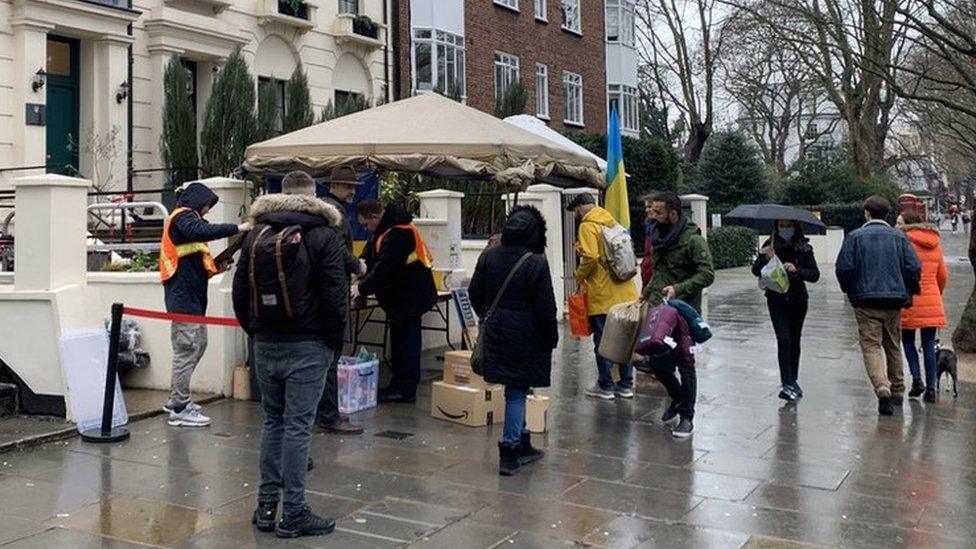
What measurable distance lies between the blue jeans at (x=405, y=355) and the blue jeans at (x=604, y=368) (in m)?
1.58

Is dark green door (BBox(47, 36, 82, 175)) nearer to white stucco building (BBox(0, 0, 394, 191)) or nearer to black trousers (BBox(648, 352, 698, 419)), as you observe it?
white stucco building (BBox(0, 0, 394, 191))

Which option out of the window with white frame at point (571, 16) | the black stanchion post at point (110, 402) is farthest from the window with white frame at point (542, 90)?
the black stanchion post at point (110, 402)

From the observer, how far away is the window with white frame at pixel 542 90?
2906cm

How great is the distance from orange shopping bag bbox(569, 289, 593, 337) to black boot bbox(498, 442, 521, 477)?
8.88ft

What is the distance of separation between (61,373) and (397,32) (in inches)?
691

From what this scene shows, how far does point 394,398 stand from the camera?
8.71 meters

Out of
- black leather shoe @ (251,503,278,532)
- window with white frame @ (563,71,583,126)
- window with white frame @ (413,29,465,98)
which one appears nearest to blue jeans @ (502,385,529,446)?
black leather shoe @ (251,503,278,532)

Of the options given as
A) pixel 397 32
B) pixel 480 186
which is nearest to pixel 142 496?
pixel 480 186

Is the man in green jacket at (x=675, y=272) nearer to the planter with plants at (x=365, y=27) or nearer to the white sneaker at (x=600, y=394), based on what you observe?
the white sneaker at (x=600, y=394)

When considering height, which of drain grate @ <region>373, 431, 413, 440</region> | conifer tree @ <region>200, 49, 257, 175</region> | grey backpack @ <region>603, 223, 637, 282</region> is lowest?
drain grate @ <region>373, 431, 413, 440</region>

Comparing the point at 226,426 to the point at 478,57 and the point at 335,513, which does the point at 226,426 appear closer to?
the point at 335,513

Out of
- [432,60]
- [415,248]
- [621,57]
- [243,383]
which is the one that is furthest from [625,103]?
[243,383]

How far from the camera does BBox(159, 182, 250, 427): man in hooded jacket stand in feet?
24.2

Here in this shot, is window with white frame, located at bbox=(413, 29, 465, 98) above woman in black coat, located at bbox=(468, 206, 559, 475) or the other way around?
above
